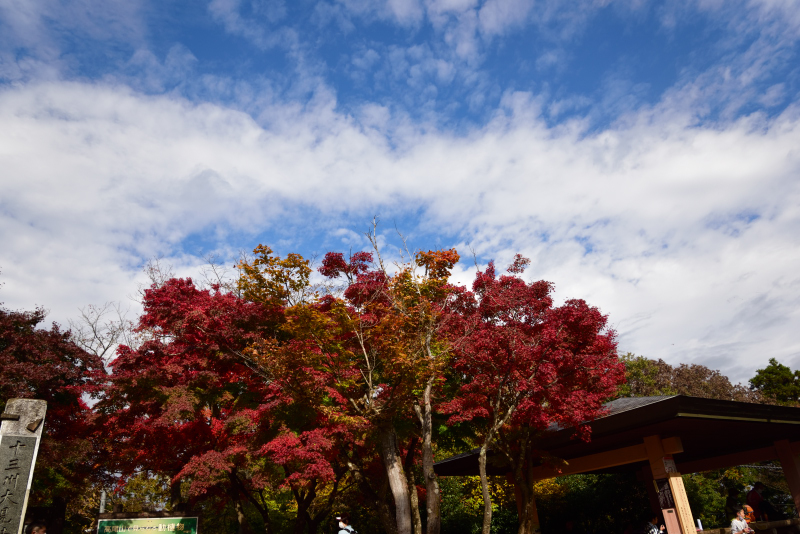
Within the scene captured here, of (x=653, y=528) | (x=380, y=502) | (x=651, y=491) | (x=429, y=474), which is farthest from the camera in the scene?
(x=651, y=491)

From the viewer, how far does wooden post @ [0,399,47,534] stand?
7246 mm

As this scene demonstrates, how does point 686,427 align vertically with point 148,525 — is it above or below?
above

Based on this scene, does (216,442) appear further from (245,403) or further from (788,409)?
(788,409)

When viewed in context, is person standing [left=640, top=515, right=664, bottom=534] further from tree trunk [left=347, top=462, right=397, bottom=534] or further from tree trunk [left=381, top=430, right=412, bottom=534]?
tree trunk [left=347, top=462, right=397, bottom=534]

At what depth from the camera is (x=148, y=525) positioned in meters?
10.2

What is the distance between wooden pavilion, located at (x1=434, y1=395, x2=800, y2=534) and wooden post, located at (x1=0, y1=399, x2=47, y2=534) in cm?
973

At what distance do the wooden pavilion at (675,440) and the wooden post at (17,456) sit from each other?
31.9ft

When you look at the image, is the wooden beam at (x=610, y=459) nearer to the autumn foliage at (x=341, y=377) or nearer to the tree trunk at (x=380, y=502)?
the autumn foliage at (x=341, y=377)

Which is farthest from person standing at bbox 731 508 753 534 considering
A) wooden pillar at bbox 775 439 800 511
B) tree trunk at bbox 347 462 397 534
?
tree trunk at bbox 347 462 397 534

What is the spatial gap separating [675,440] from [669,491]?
3.15 ft

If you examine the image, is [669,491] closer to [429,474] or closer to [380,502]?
[429,474]

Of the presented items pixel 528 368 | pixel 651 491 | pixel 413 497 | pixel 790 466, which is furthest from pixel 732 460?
pixel 413 497

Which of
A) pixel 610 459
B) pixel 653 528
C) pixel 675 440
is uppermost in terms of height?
pixel 675 440

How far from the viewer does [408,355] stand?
37.4 feet
